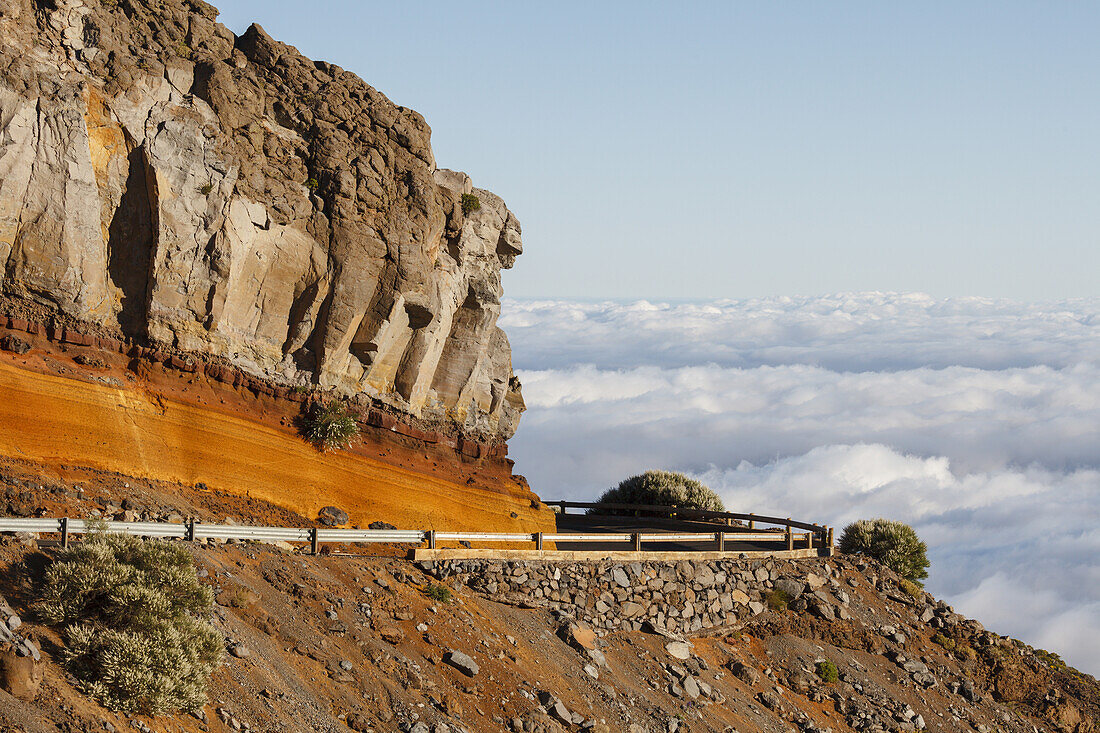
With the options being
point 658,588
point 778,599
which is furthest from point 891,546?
point 658,588

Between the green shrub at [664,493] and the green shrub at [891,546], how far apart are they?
247 inches

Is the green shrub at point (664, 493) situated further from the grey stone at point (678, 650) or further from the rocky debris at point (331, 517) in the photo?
the rocky debris at point (331, 517)

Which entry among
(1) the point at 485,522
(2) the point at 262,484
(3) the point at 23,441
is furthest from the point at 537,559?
(3) the point at 23,441

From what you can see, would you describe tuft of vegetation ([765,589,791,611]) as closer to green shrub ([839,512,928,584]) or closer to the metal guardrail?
the metal guardrail

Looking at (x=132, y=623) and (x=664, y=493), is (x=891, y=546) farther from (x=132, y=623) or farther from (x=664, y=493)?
(x=132, y=623)

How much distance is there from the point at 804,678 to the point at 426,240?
17378mm

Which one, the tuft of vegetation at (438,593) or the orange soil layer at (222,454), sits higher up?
the orange soil layer at (222,454)

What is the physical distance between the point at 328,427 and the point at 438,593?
699 centimetres

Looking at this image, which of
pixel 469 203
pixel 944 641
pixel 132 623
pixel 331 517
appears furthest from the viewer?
pixel 469 203

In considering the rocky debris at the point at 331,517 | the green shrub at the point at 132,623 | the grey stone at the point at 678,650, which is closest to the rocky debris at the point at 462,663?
the green shrub at the point at 132,623

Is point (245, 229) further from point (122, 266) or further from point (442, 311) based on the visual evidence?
point (442, 311)

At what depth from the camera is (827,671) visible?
28.7 meters

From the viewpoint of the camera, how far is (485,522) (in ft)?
105

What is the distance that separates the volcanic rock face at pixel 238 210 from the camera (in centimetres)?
2477
